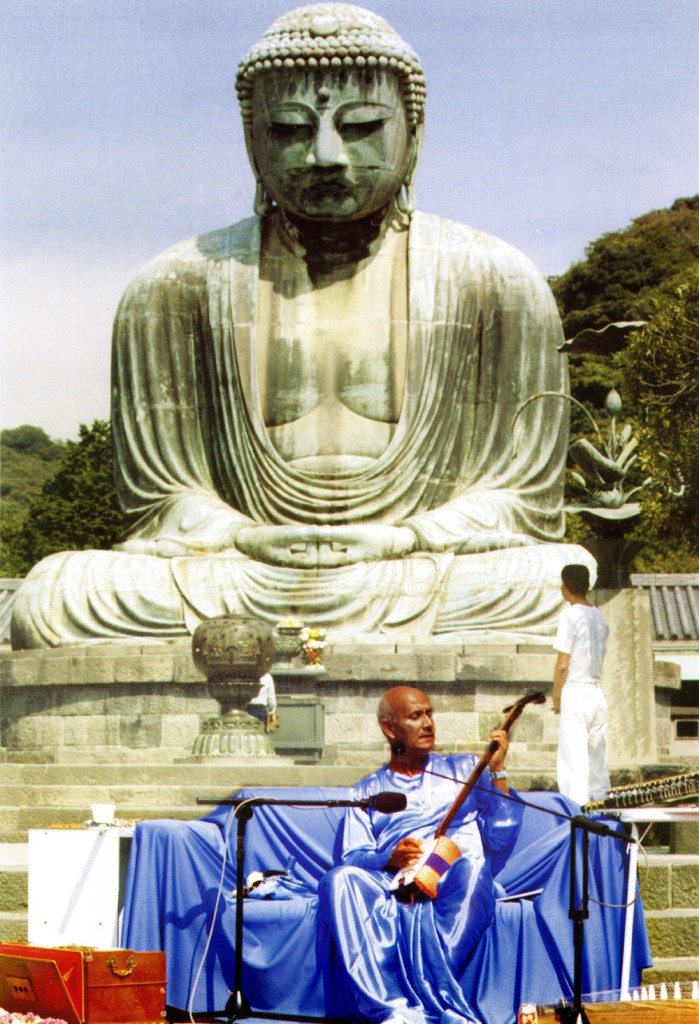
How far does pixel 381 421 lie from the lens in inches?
509

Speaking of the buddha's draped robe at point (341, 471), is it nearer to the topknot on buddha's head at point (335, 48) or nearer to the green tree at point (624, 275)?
the topknot on buddha's head at point (335, 48)

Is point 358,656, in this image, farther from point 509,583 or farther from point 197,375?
point 197,375

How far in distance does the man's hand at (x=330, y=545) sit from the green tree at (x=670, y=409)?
7.63 meters

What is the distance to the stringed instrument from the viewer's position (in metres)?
6.35

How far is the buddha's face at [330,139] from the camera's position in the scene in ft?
41.2

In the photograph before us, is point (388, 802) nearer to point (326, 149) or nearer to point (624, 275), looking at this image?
point (326, 149)

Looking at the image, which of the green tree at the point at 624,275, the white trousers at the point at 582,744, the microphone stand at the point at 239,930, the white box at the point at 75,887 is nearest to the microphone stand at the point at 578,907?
the microphone stand at the point at 239,930

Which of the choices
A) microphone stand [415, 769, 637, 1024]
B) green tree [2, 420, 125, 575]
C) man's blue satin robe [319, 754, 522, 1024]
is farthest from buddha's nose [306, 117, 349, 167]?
green tree [2, 420, 125, 575]

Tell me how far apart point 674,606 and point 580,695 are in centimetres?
1229

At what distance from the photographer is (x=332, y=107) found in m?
12.6

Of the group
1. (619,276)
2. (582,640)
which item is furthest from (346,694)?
(619,276)

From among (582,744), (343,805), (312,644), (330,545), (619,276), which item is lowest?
(343,805)

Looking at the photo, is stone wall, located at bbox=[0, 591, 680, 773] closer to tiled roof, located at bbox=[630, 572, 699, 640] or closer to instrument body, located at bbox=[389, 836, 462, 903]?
instrument body, located at bbox=[389, 836, 462, 903]

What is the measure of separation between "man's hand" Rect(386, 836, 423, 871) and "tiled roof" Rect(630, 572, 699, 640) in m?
14.3
